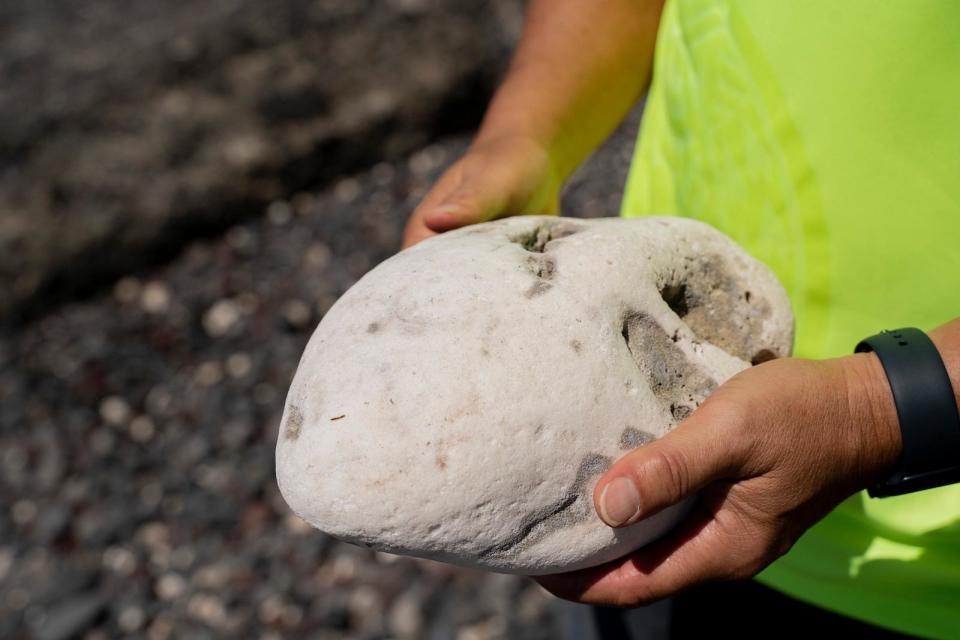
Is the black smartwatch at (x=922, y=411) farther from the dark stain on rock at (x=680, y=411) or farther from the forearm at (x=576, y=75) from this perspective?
the forearm at (x=576, y=75)

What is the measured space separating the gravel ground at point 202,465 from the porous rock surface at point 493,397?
137cm

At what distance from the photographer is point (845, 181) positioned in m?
1.20

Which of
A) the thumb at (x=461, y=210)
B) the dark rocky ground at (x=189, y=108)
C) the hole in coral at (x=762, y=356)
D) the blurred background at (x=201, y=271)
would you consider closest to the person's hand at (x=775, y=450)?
the hole in coral at (x=762, y=356)

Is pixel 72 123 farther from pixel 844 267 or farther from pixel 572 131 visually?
pixel 844 267

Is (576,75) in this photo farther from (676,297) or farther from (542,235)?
(676,297)

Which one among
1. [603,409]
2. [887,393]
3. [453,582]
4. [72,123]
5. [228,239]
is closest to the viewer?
[887,393]

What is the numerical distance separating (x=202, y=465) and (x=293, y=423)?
5.65 ft

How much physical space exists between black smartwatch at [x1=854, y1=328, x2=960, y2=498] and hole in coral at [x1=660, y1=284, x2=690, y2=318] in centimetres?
36

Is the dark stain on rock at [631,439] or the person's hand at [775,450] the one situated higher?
the person's hand at [775,450]

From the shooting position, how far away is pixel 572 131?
166 cm

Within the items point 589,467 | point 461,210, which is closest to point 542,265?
point 461,210

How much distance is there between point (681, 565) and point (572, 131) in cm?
83

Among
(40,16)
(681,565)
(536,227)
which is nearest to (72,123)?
(40,16)

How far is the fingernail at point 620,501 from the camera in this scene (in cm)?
108
